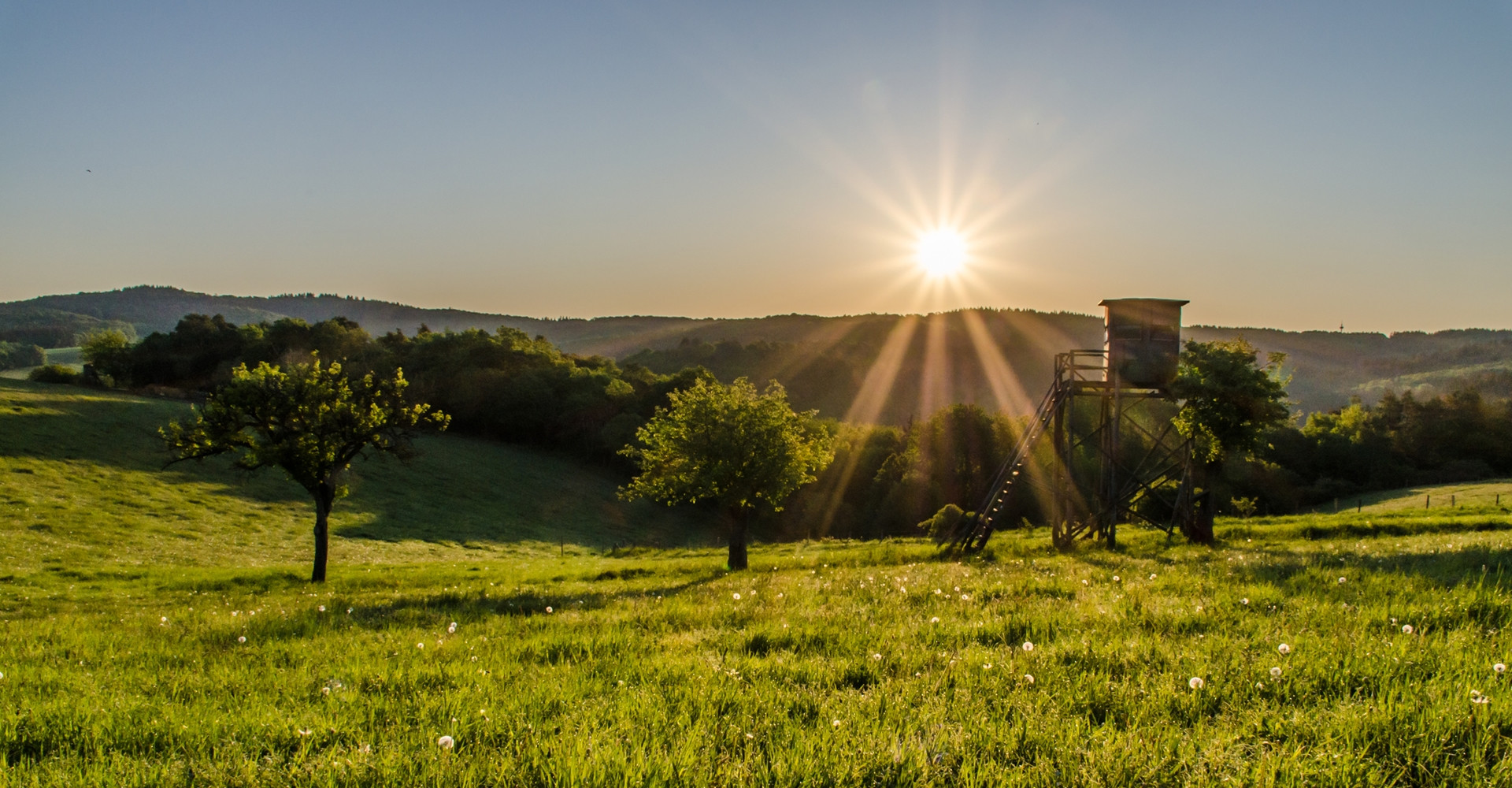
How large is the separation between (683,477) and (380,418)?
41.7 ft

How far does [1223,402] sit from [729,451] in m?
18.9

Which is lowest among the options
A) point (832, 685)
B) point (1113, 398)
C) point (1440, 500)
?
point (1440, 500)

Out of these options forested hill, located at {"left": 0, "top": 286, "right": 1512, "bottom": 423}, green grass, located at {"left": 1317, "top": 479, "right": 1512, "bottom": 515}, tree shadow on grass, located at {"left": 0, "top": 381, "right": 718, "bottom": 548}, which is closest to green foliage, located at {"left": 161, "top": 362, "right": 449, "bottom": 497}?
tree shadow on grass, located at {"left": 0, "top": 381, "right": 718, "bottom": 548}

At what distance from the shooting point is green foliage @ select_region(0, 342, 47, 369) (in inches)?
5394

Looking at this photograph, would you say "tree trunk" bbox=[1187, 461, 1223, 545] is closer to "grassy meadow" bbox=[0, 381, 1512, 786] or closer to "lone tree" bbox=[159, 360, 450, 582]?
"grassy meadow" bbox=[0, 381, 1512, 786]

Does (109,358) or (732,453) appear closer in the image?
(732,453)

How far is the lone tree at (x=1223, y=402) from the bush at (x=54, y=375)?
105m

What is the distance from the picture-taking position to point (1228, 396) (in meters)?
26.6

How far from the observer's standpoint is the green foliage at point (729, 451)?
29.9 meters

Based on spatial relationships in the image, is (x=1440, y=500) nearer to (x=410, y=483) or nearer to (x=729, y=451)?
(x=729, y=451)

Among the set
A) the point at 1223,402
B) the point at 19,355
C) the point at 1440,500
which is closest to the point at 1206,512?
the point at 1223,402

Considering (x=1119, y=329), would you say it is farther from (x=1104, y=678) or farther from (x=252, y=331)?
(x=252, y=331)

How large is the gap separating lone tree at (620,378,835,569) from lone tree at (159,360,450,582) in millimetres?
10077

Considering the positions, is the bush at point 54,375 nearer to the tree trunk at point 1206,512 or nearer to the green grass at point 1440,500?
the tree trunk at point 1206,512
